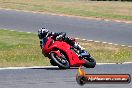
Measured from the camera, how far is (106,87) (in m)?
12.7

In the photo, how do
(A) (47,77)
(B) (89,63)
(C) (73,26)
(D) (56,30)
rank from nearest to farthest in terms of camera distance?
(A) (47,77) → (B) (89,63) → (D) (56,30) → (C) (73,26)

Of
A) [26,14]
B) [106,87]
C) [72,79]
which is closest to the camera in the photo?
[106,87]

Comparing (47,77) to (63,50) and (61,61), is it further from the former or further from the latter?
(63,50)

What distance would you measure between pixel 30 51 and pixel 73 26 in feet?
30.1

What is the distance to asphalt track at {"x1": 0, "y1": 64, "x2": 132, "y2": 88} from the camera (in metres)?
12.8

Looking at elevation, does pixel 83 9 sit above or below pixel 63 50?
below

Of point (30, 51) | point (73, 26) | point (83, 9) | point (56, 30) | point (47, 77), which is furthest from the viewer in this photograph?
point (83, 9)

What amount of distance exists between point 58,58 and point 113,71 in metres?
1.67

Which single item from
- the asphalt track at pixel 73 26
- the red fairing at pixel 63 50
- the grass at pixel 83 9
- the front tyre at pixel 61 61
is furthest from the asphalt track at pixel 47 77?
the grass at pixel 83 9

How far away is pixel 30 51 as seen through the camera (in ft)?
66.5

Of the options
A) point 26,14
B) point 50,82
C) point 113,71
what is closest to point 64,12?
point 26,14

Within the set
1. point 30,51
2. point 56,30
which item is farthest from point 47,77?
point 56,30

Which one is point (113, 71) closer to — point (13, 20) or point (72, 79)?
point (72, 79)

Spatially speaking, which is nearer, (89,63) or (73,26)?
(89,63)
